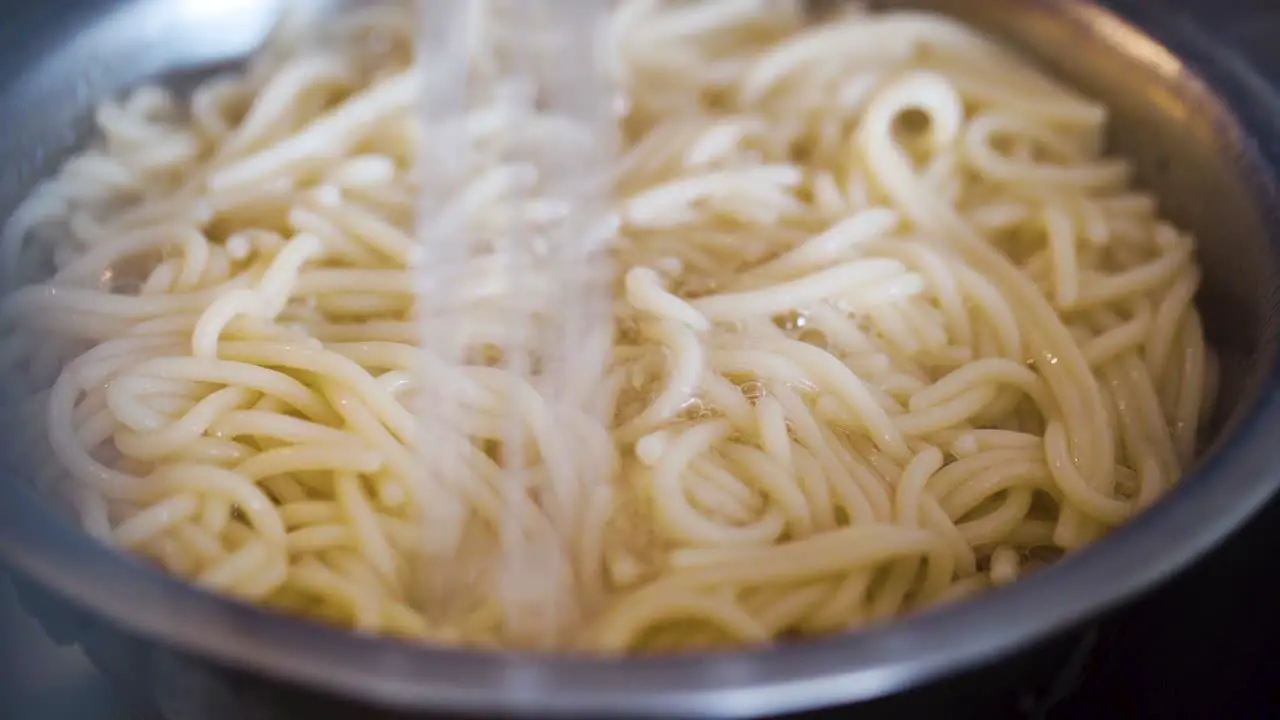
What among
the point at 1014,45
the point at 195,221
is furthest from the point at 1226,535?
the point at 195,221

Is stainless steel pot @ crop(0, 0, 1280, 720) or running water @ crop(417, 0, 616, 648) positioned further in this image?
running water @ crop(417, 0, 616, 648)

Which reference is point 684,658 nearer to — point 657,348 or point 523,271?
point 657,348

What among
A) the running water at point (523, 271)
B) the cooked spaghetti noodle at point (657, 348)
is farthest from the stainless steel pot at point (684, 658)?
the running water at point (523, 271)

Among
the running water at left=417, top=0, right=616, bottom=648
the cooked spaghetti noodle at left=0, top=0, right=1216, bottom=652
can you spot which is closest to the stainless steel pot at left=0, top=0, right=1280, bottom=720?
the cooked spaghetti noodle at left=0, top=0, right=1216, bottom=652

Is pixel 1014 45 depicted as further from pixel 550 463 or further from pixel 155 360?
pixel 155 360

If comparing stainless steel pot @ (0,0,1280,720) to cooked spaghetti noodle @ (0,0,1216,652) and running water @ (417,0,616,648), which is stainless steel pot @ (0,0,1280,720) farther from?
running water @ (417,0,616,648)

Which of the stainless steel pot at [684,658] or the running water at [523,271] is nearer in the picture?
the stainless steel pot at [684,658]

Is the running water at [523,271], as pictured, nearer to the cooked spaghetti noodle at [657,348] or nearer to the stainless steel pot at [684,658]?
the cooked spaghetti noodle at [657,348]

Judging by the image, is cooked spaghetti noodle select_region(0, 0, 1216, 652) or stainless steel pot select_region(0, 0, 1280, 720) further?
cooked spaghetti noodle select_region(0, 0, 1216, 652)
